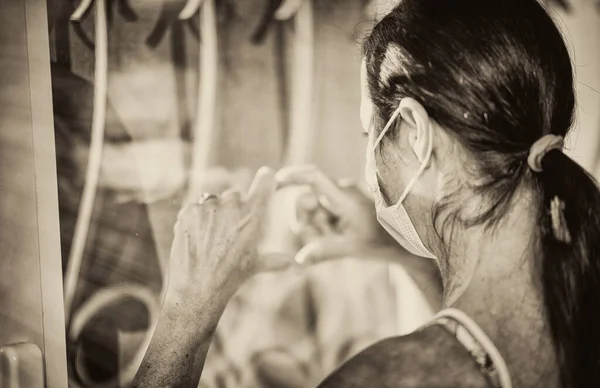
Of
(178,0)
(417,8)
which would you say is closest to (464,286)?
(417,8)

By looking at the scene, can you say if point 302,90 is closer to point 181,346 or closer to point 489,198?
point 489,198

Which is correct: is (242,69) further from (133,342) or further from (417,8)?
(133,342)

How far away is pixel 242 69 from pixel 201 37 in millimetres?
130

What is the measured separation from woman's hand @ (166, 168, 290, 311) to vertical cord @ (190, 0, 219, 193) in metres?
0.10

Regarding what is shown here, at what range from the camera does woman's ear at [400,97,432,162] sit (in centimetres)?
116

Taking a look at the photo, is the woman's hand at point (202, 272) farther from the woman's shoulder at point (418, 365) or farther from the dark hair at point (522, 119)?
the dark hair at point (522, 119)

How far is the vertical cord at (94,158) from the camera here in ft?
5.02

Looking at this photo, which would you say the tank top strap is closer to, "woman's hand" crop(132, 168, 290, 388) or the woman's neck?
the woman's neck

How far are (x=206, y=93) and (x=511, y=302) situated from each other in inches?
31.3

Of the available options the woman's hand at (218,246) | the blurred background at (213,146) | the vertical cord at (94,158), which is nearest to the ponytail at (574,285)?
the blurred background at (213,146)

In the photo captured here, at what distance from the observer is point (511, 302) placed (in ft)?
3.66

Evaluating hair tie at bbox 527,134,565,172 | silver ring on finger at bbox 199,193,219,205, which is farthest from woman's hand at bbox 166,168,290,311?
hair tie at bbox 527,134,565,172

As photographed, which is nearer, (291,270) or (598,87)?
(598,87)

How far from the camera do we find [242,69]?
1.41 m
